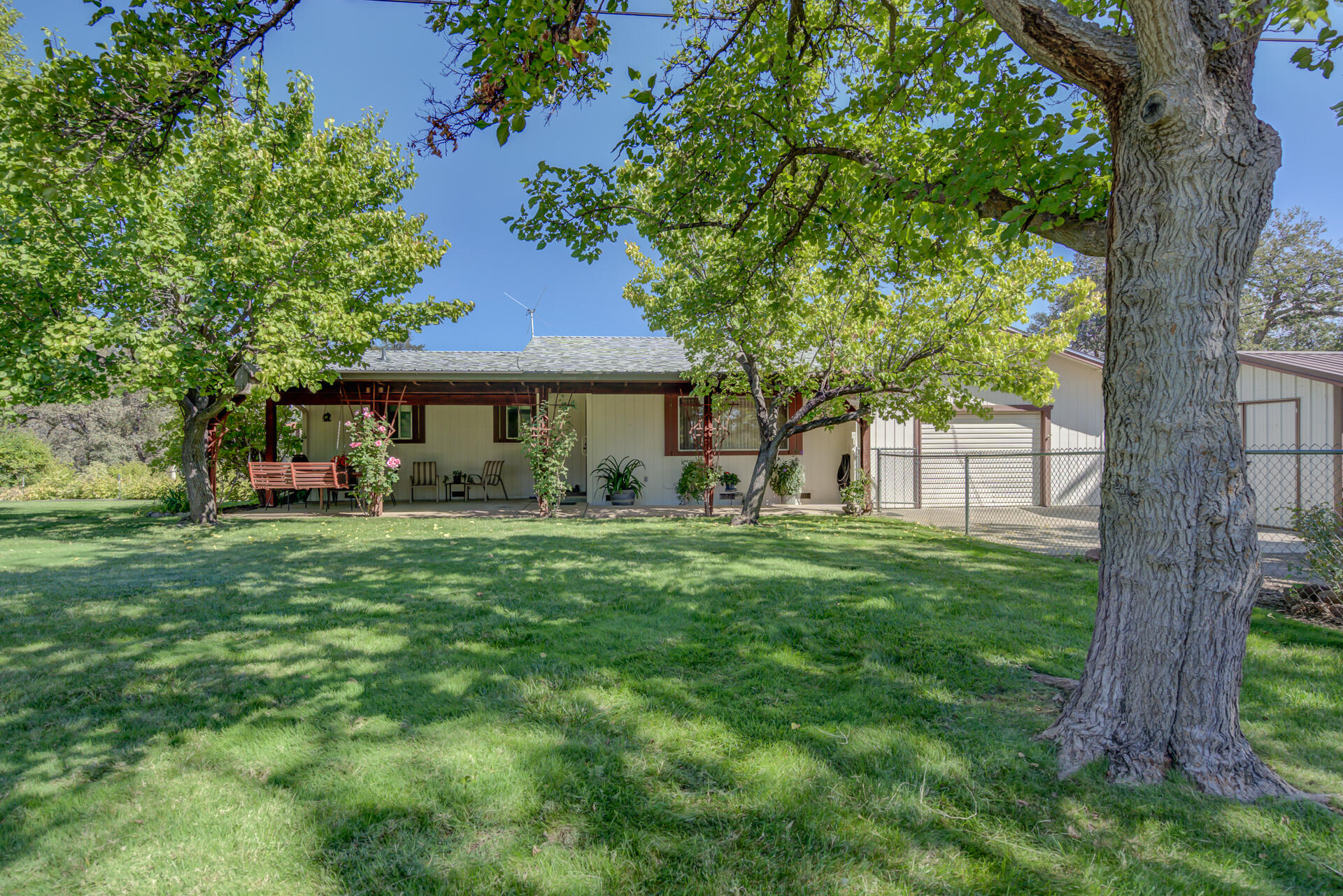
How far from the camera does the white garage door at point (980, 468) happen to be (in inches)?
466

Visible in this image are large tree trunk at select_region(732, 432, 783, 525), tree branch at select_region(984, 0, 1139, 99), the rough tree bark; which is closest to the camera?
the rough tree bark

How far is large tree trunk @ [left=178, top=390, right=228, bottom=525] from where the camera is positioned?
8.93 m

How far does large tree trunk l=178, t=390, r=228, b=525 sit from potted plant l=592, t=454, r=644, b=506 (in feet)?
20.7

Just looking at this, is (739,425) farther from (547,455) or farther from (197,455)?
(197,455)

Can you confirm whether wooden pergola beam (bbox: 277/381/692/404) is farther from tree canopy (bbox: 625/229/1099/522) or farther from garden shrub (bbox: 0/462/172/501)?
garden shrub (bbox: 0/462/172/501)

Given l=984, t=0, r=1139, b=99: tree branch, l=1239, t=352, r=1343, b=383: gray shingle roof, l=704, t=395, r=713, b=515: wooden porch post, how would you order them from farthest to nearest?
l=704, t=395, r=713, b=515: wooden porch post
l=1239, t=352, r=1343, b=383: gray shingle roof
l=984, t=0, r=1139, b=99: tree branch

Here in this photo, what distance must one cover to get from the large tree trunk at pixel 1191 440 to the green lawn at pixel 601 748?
0.68ft

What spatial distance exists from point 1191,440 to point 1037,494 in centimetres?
1125

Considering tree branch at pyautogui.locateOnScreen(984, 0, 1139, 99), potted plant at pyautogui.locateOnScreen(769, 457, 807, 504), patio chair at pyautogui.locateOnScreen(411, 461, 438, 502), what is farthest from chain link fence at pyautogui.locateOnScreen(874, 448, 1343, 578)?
patio chair at pyautogui.locateOnScreen(411, 461, 438, 502)

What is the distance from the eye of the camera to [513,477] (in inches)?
558

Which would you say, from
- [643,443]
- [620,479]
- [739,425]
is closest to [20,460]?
[620,479]

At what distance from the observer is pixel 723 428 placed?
12148 millimetres

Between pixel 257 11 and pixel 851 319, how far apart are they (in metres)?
7.08

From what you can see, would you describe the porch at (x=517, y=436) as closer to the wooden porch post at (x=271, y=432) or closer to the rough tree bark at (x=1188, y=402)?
the wooden porch post at (x=271, y=432)
